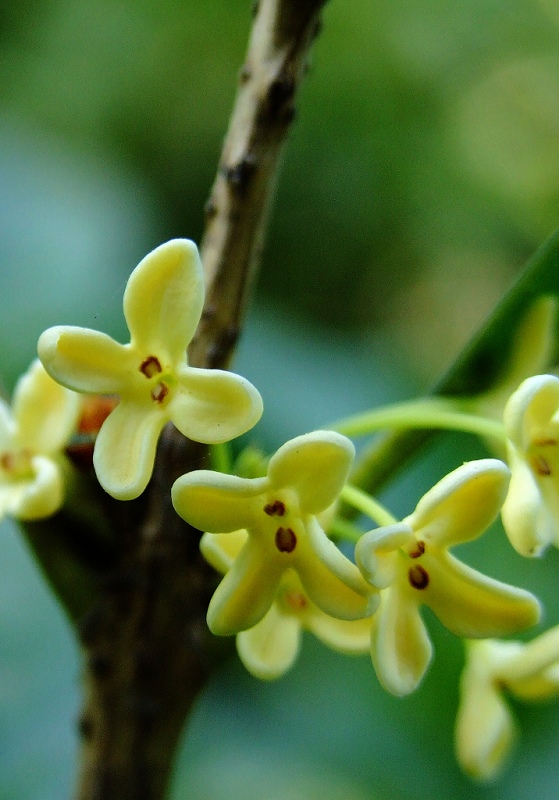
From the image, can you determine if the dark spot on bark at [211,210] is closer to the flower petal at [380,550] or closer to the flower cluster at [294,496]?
the flower cluster at [294,496]

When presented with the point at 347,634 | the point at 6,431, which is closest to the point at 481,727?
the point at 347,634

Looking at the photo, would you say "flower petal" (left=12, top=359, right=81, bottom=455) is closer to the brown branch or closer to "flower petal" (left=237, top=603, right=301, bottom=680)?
the brown branch

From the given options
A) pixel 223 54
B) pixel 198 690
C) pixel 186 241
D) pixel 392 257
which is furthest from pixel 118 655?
pixel 223 54

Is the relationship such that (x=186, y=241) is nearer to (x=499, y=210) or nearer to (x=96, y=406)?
(x=96, y=406)

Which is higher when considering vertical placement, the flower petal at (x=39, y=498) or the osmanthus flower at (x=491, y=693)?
the flower petal at (x=39, y=498)

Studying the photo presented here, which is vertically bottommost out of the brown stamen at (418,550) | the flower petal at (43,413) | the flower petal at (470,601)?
the flower petal at (43,413)

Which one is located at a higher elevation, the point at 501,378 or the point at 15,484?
the point at 501,378

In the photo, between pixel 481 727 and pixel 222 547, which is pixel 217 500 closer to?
pixel 222 547

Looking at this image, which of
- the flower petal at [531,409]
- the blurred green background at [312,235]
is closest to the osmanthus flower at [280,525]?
the flower petal at [531,409]

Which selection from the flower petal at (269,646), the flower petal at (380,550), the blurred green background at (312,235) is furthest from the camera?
the blurred green background at (312,235)
